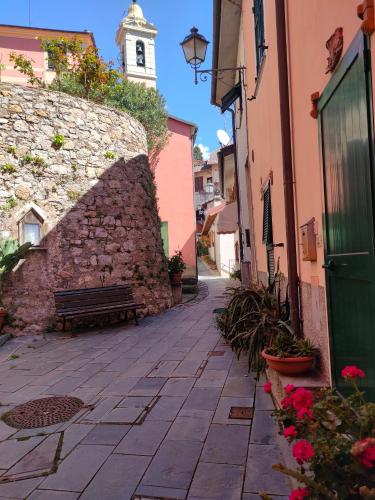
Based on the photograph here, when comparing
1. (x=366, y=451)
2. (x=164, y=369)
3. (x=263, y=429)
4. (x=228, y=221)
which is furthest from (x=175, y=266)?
(x=366, y=451)

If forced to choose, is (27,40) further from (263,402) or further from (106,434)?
(263,402)

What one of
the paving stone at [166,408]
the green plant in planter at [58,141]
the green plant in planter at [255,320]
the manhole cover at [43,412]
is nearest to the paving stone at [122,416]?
the paving stone at [166,408]

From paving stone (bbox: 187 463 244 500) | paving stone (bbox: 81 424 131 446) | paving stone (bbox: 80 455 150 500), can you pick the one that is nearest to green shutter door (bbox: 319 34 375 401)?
paving stone (bbox: 187 463 244 500)

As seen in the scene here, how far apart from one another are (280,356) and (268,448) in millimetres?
748

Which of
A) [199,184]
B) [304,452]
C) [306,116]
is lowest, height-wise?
[304,452]

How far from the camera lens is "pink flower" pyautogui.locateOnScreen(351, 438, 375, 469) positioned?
119 cm

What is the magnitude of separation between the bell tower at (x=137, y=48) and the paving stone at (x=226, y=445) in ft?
75.0

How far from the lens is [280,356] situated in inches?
130

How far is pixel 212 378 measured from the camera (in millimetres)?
4543

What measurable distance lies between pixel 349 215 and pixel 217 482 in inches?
73.2

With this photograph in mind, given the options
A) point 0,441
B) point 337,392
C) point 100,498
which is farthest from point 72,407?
point 337,392

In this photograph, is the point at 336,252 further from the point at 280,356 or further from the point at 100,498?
the point at 100,498

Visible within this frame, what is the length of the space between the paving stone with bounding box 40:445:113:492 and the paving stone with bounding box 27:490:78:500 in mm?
45

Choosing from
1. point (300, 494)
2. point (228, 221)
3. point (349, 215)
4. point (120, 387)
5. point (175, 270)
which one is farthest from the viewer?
point (175, 270)
